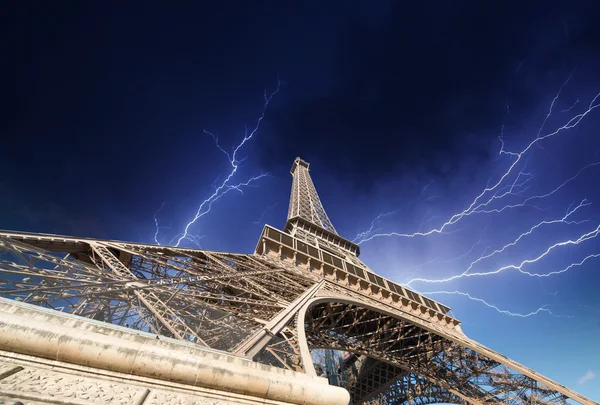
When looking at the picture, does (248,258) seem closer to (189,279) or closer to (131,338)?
(189,279)

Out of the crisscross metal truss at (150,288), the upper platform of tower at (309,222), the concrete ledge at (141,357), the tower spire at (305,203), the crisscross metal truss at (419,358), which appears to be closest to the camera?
the concrete ledge at (141,357)

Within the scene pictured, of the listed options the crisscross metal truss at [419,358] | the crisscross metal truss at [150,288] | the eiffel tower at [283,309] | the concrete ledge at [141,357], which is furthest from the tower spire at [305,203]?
the concrete ledge at [141,357]

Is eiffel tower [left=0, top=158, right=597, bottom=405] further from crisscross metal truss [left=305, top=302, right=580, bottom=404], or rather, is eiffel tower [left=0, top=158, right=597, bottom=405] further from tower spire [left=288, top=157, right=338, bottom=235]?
tower spire [left=288, top=157, right=338, bottom=235]

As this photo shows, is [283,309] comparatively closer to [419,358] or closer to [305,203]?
[419,358]

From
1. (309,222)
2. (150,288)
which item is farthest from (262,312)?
(309,222)

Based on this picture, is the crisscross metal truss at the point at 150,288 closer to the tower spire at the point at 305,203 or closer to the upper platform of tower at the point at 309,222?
the upper platform of tower at the point at 309,222
